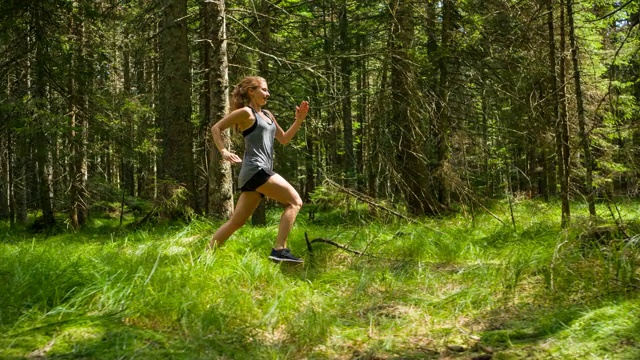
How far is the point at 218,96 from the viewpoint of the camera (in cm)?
636

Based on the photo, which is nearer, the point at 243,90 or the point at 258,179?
the point at 258,179

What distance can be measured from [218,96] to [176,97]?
244cm

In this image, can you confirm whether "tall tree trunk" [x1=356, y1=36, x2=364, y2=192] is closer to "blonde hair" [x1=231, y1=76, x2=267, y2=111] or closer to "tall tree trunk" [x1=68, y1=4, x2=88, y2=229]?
"blonde hair" [x1=231, y1=76, x2=267, y2=111]

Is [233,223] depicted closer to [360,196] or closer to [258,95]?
[258,95]

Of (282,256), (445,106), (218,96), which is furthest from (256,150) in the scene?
(445,106)

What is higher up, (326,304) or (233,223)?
(233,223)

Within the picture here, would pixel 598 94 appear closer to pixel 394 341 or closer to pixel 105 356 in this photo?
pixel 394 341

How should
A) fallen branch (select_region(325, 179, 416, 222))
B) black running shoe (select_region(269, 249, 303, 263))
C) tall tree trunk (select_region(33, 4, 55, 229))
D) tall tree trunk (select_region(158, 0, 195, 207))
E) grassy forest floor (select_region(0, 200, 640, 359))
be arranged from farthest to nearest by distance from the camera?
1. tall tree trunk (select_region(33, 4, 55, 229))
2. tall tree trunk (select_region(158, 0, 195, 207))
3. fallen branch (select_region(325, 179, 416, 222))
4. black running shoe (select_region(269, 249, 303, 263))
5. grassy forest floor (select_region(0, 200, 640, 359))

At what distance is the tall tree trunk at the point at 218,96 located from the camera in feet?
20.4

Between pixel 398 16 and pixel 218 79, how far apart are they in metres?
4.02

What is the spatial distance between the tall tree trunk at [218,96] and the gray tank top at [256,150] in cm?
188

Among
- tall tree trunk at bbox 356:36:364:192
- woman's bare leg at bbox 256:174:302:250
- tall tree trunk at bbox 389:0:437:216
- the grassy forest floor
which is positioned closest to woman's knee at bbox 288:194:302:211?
woman's bare leg at bbox 256:174:302:250

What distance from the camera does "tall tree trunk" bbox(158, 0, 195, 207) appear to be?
8.44 metres

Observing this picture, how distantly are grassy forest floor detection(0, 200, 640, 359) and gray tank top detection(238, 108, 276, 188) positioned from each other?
2.72ft
